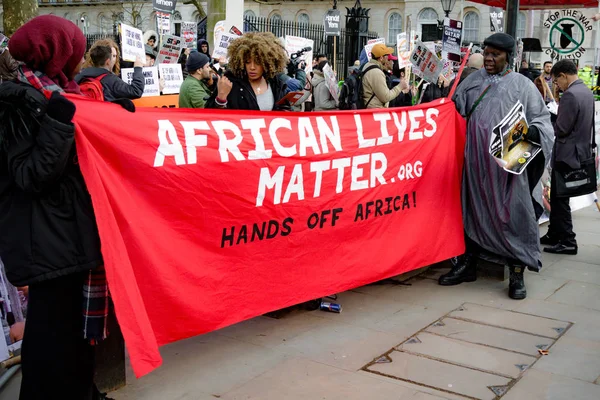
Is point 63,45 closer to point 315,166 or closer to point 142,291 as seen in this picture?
point 142,291

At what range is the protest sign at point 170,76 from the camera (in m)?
10.0

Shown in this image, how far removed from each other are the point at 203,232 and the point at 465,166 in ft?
8.77

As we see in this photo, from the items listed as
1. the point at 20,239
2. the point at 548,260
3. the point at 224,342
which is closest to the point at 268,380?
the point at 224,342

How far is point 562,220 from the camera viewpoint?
706 centimetres

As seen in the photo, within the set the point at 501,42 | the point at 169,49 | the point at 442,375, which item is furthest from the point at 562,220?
the point at 169,49

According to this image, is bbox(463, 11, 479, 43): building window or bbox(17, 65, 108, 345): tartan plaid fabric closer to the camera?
bbox(17, 65, 108, 345): tartan plaid fabric

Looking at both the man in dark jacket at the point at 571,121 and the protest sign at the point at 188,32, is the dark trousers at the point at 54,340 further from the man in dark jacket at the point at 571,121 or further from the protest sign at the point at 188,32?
the protest sign at the point at 188,32

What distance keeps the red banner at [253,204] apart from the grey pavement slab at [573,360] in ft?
4.05

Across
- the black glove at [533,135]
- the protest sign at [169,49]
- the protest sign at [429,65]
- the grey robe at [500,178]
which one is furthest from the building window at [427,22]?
the black glove at [533,135]

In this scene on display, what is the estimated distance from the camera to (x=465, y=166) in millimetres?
5777

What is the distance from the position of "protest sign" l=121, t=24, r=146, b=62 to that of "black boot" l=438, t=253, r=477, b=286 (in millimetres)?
5151

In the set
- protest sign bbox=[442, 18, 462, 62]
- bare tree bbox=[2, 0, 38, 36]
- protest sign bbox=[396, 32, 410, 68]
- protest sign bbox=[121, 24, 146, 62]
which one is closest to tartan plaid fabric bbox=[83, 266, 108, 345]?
protest sign bbox=[121, 24, 146, 62]

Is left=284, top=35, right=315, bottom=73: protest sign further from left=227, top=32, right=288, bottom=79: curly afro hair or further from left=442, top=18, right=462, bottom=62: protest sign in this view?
left=227, top=32, right=288, bottom=79: curly afro hair

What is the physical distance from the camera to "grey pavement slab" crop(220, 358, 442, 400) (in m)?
3.77
